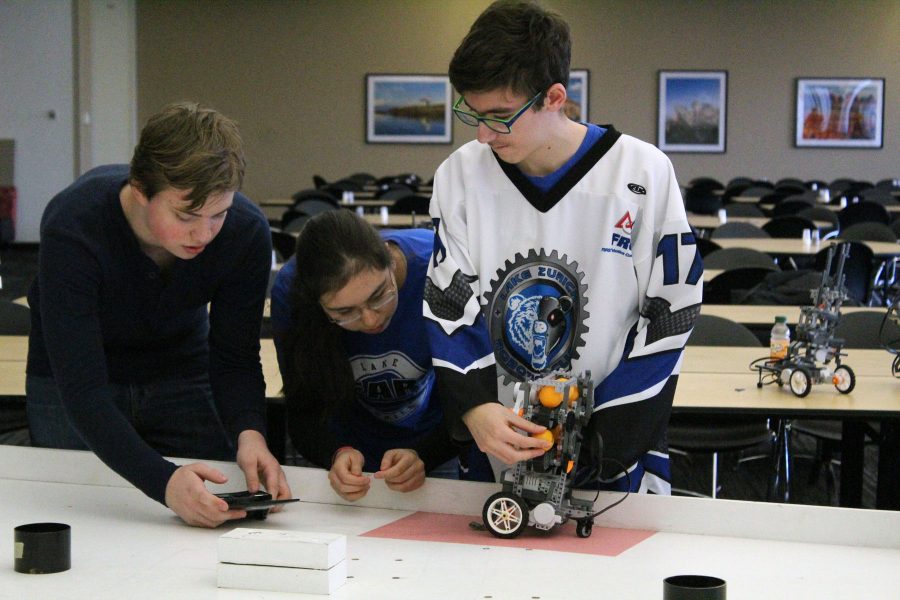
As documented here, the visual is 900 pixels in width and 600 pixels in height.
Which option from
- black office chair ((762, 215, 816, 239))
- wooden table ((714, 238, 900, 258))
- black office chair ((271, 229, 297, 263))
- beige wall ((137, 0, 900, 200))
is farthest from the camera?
beige wall ((137, 0, 900, 200))

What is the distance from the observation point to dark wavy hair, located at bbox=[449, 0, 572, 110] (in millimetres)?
1518

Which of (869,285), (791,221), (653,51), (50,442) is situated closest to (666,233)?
(50,442)

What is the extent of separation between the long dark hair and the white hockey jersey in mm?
174

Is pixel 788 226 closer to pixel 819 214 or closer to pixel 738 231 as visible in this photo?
pixel 738 231

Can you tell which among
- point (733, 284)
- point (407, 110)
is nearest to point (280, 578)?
point (733, 284)

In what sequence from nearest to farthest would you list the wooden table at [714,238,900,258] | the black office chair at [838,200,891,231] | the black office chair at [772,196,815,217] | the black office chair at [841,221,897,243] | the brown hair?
the brown hair → the wooden table at [714,238,900,258] → the black office chair at [841,221,897,243] → the black office chair at [838,200,891,231] → the black office chair at [772,196,815,217]

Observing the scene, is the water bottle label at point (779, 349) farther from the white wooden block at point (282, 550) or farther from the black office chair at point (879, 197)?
the black office chair at point (879, 197)

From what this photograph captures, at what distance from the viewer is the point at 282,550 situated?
1.28 metres

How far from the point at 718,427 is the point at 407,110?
11.2 meters

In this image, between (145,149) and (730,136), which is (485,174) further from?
(730,136)

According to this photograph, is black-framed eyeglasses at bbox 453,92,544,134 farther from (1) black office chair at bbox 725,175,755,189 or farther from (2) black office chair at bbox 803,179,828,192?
(2) black office chair at bbox 803,179,828,192

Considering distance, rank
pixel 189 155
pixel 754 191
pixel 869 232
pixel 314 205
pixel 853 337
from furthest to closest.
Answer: pixel 754 191 < pixel 314 205 < pixel 869 232 < pixel 853 337 < pixel 189 155

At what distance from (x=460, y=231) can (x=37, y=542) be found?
737 mm

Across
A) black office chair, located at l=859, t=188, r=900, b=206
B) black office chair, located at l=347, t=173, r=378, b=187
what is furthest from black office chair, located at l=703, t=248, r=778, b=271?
black office chair, located at l=347, t=173, r=378, b=187
